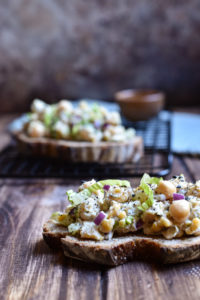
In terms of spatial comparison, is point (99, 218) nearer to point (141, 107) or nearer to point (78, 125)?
point (78, 125)

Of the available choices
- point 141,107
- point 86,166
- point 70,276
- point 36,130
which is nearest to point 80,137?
point 86,166

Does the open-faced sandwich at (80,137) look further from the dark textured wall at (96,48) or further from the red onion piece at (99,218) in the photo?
the dark textured wall at (96,48)

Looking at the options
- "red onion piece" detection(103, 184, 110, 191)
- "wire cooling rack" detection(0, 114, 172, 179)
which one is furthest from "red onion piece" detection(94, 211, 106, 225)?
"wire cooling rack" detection(0, 114, 172, 179)

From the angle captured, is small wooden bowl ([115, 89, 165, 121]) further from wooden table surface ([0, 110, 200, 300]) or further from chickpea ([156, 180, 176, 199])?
chickpea ([156, 180, 176, 199])

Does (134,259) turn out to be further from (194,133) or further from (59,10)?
(59,10)

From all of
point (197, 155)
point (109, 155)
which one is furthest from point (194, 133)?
point (109, 155)
